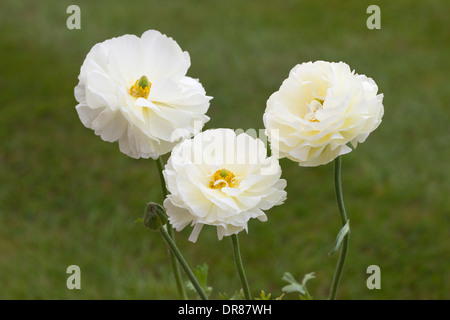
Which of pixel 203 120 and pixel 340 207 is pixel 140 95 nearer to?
pixel 203 120

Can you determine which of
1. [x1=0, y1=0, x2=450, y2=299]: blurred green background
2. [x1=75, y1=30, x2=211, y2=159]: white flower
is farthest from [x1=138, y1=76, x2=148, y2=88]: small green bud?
[x1=0, y1=0, x2=450, y2=299]: blurred green background

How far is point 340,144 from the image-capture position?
1.73 ft

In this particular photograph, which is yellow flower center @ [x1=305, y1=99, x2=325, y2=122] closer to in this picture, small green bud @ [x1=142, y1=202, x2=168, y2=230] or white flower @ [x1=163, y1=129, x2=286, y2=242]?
white flower @ [x1=163, y1=129, x2=286, y2=242]

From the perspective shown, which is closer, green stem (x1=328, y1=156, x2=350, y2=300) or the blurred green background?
green stem (x1=328, y1=156, x2=350, y2=300)

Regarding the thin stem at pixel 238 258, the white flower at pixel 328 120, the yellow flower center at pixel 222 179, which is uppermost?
the white flower at pixel 328 120

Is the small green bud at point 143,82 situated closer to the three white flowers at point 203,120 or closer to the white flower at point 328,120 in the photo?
the three white flowers at point 203,120

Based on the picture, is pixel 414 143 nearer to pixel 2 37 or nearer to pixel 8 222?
pixel 8 222

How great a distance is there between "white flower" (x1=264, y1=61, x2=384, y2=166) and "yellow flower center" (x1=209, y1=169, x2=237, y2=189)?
0.16ft

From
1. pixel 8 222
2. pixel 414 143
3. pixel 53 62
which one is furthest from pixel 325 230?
pixel 53 62

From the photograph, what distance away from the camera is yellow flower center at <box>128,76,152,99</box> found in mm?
548

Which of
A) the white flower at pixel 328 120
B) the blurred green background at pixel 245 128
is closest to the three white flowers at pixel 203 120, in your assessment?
the white flower at pixel 328 120

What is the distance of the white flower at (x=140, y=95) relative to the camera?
1.74ft

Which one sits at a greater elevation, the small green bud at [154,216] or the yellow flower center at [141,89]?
the yellow flower center at [141,89]

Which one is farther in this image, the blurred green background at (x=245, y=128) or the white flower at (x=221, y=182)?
the blurred green background at (x=245, y=128)
